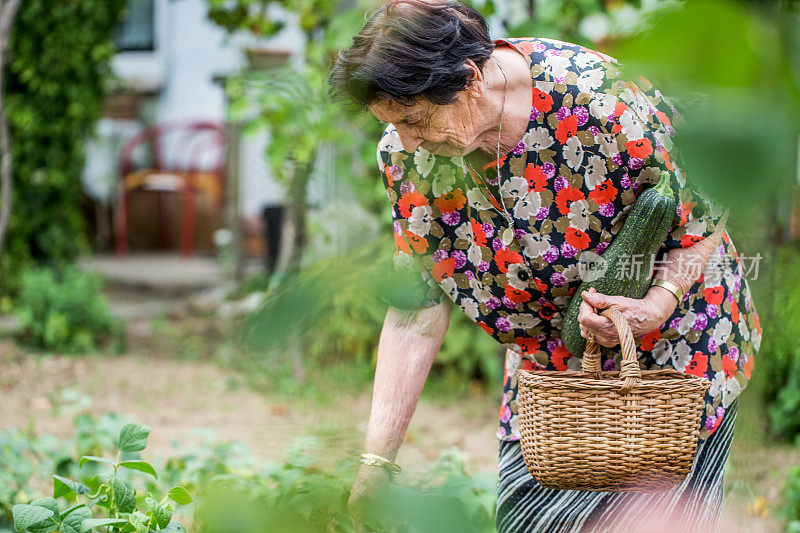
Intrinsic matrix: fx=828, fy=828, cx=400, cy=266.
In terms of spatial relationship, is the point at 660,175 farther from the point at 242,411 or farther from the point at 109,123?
the point at 109,123

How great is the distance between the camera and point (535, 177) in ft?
5.07

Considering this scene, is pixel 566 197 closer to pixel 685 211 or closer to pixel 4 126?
pixel 685 211

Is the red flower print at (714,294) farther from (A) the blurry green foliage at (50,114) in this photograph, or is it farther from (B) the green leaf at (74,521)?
(A) the blurry green foliage at (50,114)

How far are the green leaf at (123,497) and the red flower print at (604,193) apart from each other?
1.09 m

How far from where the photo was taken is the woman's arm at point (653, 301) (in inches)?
57.1

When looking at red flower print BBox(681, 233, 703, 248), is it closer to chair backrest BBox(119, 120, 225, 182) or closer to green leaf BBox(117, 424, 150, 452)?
green leaf BBox(117, 424, 150, 452)

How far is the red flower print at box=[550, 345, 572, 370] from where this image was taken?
1.73 meters

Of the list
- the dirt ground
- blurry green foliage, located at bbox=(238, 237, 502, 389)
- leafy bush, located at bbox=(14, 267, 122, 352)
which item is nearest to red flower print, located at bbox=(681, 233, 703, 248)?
blurry green foliage, located at bbox=(238, 237, 502, 389)

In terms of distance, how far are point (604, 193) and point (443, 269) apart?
36 cm

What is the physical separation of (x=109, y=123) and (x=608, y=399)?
12030 mm

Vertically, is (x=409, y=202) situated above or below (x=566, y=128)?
below

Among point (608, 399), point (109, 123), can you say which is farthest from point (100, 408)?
point (109, 123)

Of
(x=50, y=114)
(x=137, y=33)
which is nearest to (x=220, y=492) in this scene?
(x=50, y=114)

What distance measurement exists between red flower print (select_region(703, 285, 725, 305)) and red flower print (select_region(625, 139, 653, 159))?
347mm
